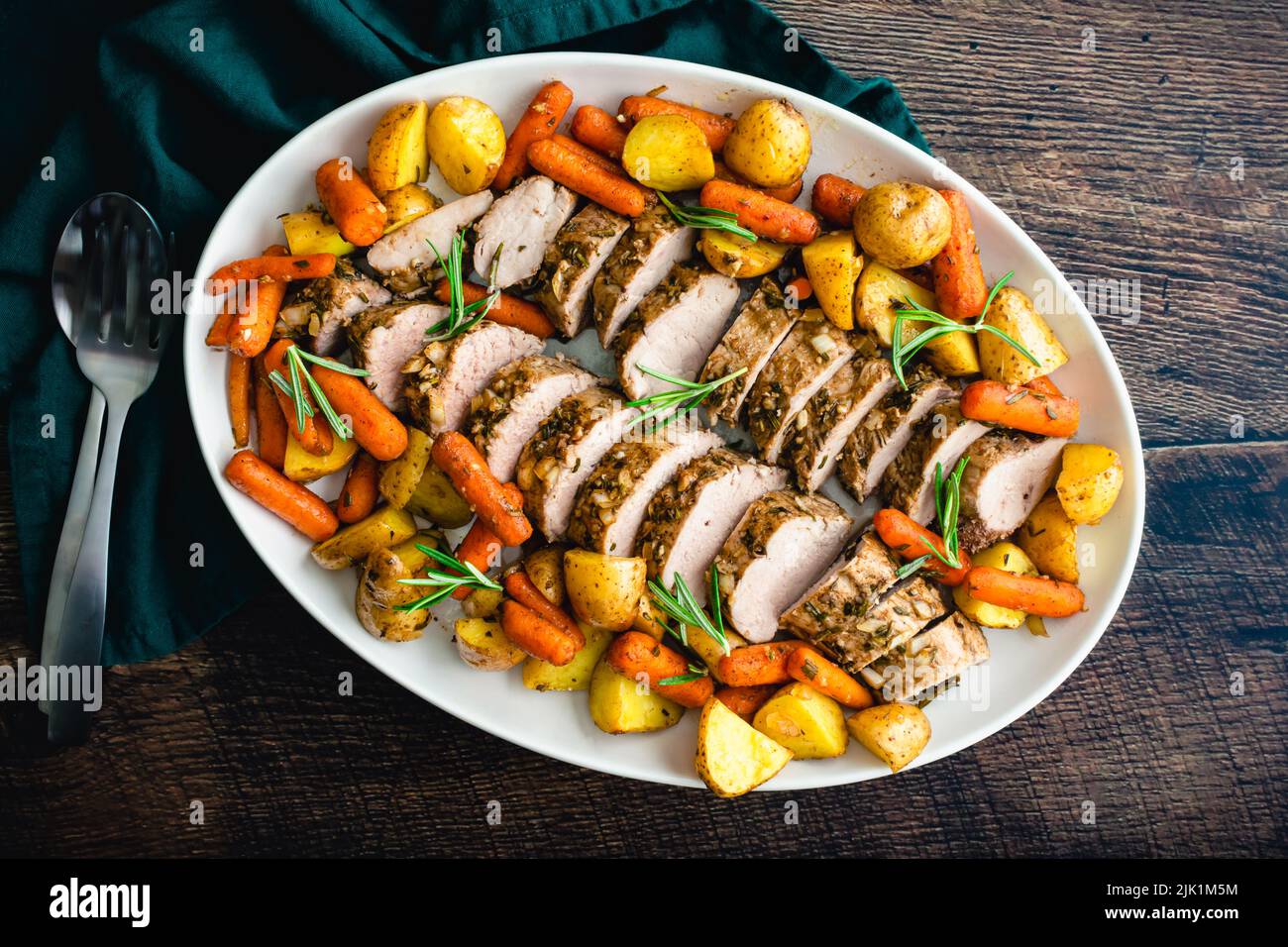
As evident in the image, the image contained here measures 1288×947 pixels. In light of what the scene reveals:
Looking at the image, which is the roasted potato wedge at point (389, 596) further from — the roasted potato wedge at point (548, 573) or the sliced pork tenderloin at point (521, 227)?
the sliced pork tenderloin at point (521, 227)

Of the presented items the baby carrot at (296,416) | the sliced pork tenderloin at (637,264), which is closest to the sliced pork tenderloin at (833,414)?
the sliced pork tenderloin at (637,264)

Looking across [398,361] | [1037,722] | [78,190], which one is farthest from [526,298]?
[1037,722]

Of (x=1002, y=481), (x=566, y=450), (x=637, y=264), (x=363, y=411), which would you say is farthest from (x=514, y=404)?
(x=1002, y=481)

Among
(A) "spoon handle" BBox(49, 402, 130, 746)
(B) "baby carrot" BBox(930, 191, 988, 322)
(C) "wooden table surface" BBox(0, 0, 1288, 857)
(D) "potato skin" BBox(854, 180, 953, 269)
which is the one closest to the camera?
(D) "potato skin" BBox(854, 180, 953, 269)

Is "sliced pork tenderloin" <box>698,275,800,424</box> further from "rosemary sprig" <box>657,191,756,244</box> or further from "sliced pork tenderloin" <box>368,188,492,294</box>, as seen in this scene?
"sliced pork tenderloin" <box>368,188,492,294</box>

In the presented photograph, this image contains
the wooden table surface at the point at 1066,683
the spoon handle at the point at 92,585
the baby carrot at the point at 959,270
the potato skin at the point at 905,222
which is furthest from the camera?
the wooden table surface at the point at 1066,683

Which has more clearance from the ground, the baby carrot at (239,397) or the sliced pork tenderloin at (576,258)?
the sliced pork tenderloin at (576,258)

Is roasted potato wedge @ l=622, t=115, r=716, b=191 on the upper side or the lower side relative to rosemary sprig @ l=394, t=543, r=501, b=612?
upper

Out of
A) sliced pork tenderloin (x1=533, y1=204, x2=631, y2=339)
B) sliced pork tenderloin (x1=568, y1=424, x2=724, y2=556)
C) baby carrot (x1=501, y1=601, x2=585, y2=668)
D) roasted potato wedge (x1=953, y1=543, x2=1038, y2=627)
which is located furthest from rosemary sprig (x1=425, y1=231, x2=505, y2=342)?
roasted potato wedge (x1=953, y1=543, x2=1038, y2=627)
